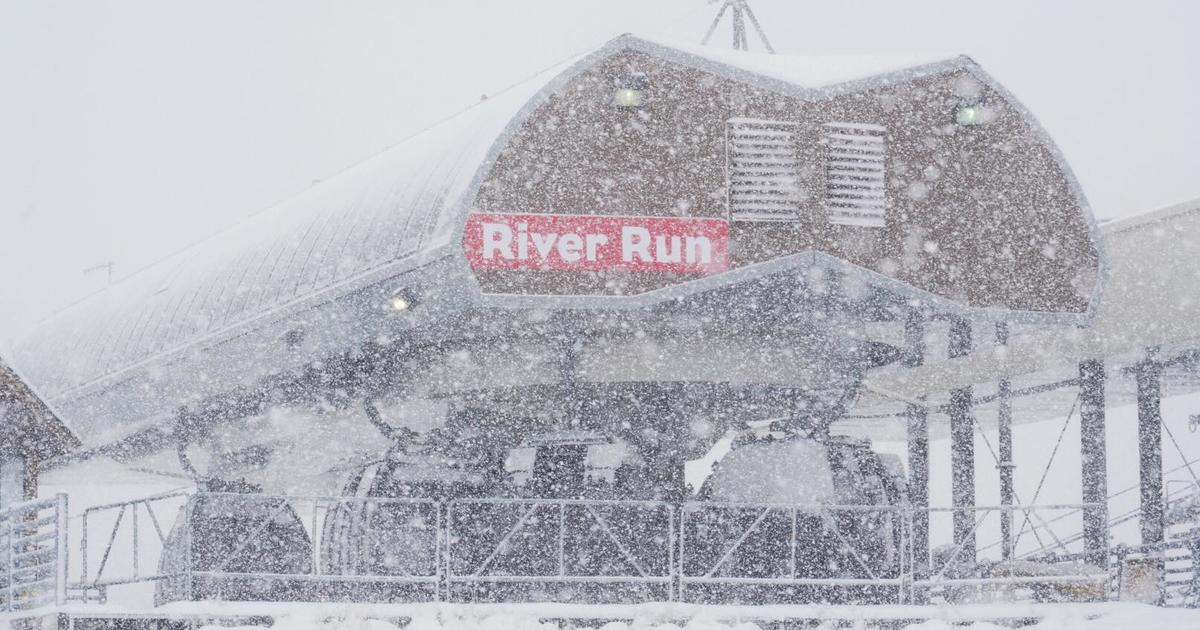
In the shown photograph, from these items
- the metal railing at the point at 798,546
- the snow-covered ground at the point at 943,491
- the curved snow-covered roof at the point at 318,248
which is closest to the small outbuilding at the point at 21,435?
the snow-covered ground at the point at 943,491

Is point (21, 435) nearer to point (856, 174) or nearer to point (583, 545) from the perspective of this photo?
point (583, 545)

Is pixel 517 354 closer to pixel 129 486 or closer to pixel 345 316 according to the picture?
pixel 345 316

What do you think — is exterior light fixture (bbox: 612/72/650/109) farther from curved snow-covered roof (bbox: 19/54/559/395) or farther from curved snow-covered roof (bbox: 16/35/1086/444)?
curved snow-covered roof (bbox: 19/54/559/395)

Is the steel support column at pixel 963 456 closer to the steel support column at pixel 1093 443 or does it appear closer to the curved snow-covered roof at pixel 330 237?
the steel support column at pixel 1093 443

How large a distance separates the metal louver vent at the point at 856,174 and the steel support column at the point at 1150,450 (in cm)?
589

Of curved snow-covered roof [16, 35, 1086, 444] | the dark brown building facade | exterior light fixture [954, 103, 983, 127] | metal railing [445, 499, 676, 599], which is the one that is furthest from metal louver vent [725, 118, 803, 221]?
metal railing [445, 499, 676, 599]

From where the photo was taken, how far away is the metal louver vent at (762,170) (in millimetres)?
18578

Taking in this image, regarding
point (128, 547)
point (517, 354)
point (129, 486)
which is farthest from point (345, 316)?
point (128, 547)

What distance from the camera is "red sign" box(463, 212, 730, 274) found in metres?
18.0

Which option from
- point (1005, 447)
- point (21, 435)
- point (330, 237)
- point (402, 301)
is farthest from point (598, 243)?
point (1005, 447)

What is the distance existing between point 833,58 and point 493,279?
22.7ft

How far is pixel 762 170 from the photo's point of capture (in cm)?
1873

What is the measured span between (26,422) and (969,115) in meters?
14.1

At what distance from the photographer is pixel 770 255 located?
1855cm
